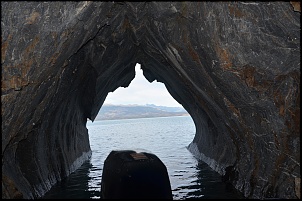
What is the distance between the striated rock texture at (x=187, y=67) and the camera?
927 cm

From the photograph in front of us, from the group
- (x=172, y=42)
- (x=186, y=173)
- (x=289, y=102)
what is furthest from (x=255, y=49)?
(x=186, y=173)

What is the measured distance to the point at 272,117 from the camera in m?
10.6

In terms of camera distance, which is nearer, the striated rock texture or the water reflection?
the striated rock texture

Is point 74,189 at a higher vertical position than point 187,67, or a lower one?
lower

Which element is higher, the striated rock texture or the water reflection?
the striated rock texture

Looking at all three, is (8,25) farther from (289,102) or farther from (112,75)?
(112,75)

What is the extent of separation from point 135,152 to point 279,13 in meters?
6.25

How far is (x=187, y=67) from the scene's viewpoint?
533 inches

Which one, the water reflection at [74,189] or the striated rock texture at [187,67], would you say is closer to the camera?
the striated rock texture at [187,67]

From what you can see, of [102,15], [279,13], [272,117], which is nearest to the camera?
[279,13]

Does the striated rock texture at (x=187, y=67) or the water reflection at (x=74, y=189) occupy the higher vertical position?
the striated rock texture at (x=187, y=67)

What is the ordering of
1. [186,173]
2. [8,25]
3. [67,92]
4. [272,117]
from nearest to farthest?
[8,25] < [272,117] < [67,92] < [186,173]

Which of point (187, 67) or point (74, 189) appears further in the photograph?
point (74, 189)

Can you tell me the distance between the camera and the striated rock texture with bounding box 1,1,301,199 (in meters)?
9.27
